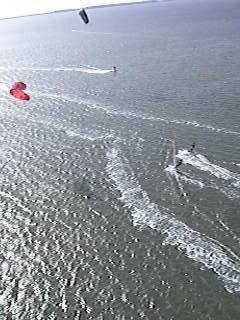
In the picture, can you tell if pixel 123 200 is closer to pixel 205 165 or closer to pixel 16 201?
pixel 205 165

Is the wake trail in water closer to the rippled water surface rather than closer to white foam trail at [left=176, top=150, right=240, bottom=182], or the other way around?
white foam trail at [left=176, top=150, right=240, bottom=182]

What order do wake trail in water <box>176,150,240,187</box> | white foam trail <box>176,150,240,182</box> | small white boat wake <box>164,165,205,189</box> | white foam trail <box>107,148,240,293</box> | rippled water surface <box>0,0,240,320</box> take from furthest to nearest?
white foam trail <box>176,150,240,182</box>
wake trail in water <box>176,150,240,187</box>
small white boat wake <box>164,165,205,189</box>
white foam trail <box>107,148,240,293</box>
rippled water surface <box>0,0,240,320</box>

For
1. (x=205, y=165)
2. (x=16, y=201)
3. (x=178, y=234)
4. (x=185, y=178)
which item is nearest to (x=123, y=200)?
(x=185, y=178)

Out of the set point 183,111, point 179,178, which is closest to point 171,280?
point 179,178

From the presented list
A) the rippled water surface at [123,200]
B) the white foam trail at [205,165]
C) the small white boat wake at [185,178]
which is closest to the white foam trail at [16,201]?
the rippled water surface at [123,200]

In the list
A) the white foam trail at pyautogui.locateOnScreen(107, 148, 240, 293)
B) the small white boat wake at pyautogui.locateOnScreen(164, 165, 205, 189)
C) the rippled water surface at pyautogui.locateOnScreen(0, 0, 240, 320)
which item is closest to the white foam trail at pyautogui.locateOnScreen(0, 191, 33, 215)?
the rippled water surface at pyautogui.locateOnScreen(0, 0, 240, 320)

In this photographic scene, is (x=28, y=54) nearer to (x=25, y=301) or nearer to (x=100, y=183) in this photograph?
(x=100, y=183)
